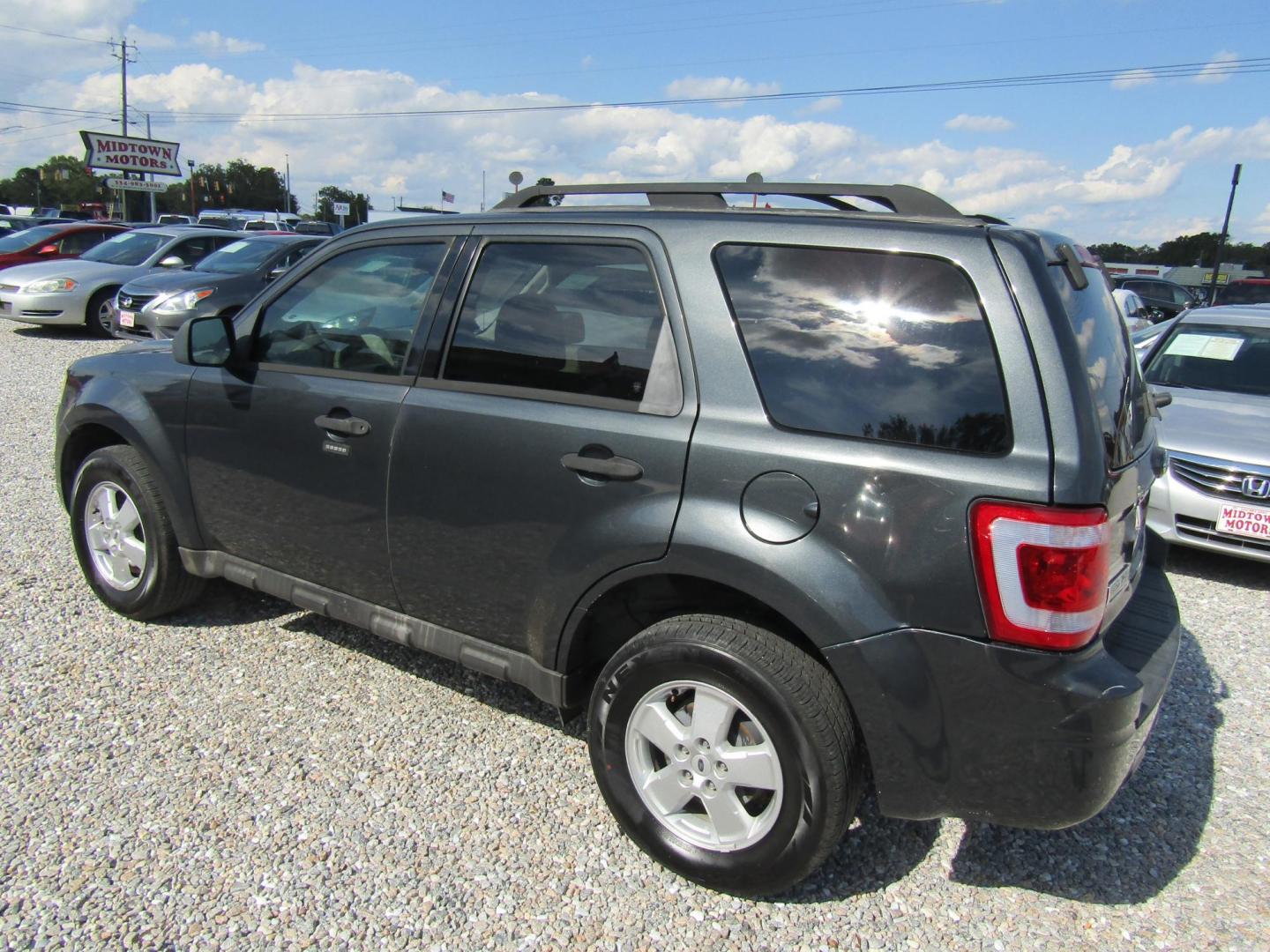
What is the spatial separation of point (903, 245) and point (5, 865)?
2917mm

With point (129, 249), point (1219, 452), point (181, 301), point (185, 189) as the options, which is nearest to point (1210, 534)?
point (1219, 452)

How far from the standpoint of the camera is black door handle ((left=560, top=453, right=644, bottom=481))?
249 cm

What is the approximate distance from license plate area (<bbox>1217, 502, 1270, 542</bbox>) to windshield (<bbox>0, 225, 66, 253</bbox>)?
16.9 m

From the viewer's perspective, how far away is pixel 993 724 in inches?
83.2

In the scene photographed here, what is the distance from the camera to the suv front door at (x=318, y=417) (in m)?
3.11

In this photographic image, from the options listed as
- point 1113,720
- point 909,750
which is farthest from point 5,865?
point 1113,720

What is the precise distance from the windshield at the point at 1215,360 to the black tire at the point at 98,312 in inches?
523

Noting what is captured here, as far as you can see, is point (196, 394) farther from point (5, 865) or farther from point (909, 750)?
point (909, 750)


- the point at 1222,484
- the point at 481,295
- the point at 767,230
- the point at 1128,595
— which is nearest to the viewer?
the point at 767,230

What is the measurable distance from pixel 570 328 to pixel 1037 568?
4.85 ft

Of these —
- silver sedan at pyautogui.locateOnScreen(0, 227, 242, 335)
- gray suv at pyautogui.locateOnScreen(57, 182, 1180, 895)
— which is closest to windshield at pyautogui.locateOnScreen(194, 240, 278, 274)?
silver sedan at pyautogui.locateOnScreen(0, 227, 242, 335)

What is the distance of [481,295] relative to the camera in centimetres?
297

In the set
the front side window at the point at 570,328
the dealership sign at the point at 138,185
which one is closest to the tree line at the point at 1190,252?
the dealership sign at the point at 138,185

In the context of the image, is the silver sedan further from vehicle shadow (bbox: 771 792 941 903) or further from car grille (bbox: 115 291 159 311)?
vehicle shadow (bbox: 771 792 941 903)
